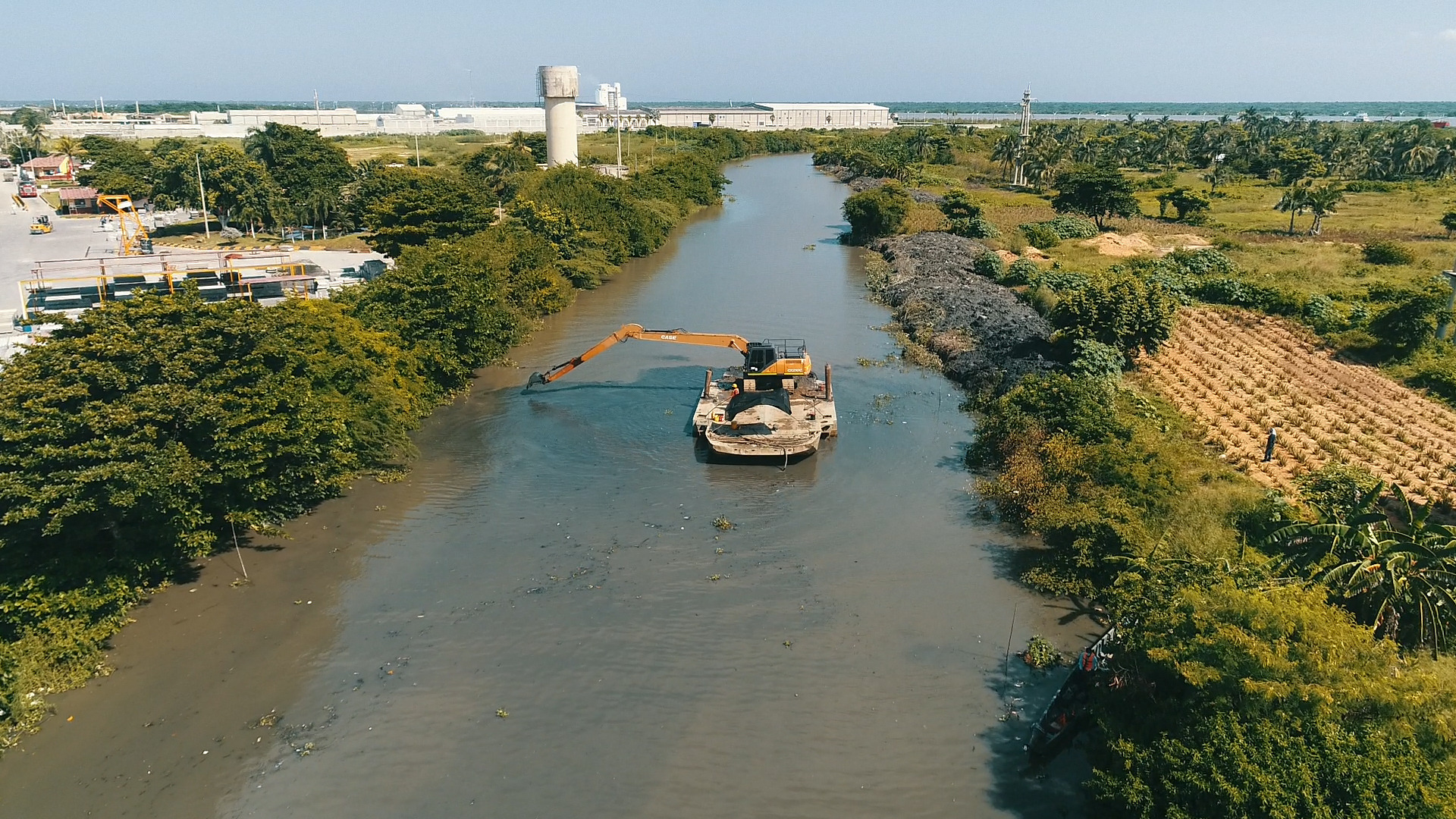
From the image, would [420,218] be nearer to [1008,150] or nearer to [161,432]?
[161,432]


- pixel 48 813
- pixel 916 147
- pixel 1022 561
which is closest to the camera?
pixel 48 813

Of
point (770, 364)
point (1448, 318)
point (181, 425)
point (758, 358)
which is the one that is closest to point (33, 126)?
point (181, 425)

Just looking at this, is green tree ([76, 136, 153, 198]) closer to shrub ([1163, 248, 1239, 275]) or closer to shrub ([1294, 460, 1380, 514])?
shrub ([1163, 248, 1239, 275])

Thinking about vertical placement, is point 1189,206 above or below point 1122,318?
above

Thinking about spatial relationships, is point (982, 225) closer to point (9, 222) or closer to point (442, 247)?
point (442, 247)

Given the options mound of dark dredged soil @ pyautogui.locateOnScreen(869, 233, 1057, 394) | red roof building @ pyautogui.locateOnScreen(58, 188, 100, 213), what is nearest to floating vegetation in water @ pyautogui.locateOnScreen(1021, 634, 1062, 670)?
mound of dark dredged soil @ pyautogui.locateOnScreen(869, 233, 1057, 394)

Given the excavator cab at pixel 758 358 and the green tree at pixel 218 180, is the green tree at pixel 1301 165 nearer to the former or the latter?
the excavator cab at pixel 758 358

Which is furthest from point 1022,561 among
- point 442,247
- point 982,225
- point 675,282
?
point 982,225
